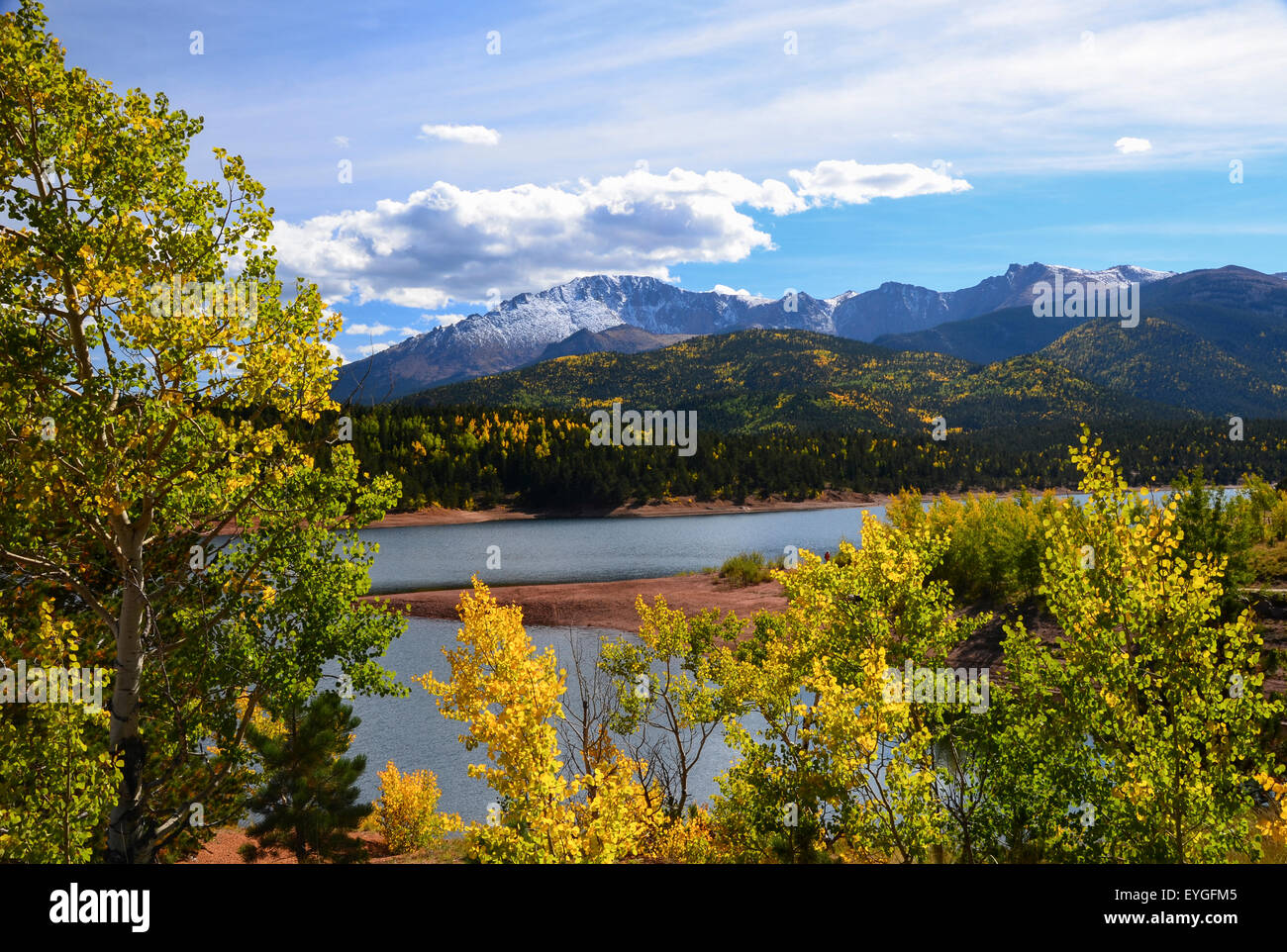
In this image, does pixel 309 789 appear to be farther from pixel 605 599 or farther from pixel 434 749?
pixel 605 599

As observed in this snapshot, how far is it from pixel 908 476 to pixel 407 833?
15882 cm

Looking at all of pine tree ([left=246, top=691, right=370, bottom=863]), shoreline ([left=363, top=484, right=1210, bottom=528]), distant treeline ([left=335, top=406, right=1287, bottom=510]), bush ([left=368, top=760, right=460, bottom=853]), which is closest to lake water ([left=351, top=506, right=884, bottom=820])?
bush ([left=368, top=760, right=460, bottom=853])

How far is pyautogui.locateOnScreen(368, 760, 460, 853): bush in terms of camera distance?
2103 cm

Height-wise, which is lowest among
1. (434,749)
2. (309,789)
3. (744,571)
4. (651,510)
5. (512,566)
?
(512,566)

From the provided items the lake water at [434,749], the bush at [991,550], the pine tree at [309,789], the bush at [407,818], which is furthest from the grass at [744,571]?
the pine tree at [309,789]

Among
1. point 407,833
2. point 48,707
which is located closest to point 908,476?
point 407,833

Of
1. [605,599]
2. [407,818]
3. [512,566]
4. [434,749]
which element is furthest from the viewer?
[512,566]

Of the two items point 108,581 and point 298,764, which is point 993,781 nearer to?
point 298,764

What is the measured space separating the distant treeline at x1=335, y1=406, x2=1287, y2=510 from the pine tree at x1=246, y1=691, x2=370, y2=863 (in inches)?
3878

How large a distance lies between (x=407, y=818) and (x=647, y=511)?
112 m

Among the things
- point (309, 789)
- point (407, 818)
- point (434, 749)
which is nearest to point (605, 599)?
point (434, 749)

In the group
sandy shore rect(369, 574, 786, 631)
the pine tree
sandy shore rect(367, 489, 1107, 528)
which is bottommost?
sandy shore rect(369, 574, 786, 631)

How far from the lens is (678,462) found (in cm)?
14962

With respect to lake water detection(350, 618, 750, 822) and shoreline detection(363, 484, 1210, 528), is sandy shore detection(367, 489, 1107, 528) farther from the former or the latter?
lake water detection(350, 618, 750, 822)
